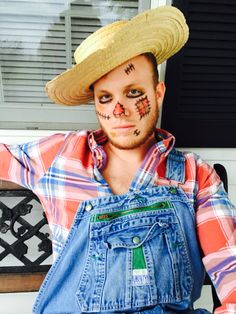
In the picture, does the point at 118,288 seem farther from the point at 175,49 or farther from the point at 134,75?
the point at 175,49

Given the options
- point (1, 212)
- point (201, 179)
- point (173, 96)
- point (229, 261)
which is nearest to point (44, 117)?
point (1, 212)

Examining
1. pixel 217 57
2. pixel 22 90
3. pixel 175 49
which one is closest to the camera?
pixel 175 49

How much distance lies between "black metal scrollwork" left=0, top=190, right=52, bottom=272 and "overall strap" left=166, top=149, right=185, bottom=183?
0.50 m

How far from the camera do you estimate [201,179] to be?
4.00 feet

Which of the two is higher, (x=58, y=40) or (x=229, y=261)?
(x=58, y=40)

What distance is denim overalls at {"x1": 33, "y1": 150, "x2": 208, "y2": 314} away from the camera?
3.62ft

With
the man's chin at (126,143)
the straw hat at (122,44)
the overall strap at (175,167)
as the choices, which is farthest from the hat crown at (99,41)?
the overall strap at (175,167)

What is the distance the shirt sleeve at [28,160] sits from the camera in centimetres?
125

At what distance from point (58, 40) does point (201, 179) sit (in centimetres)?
72

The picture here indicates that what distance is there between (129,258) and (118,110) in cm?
42

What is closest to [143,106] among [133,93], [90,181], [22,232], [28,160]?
[133,93]

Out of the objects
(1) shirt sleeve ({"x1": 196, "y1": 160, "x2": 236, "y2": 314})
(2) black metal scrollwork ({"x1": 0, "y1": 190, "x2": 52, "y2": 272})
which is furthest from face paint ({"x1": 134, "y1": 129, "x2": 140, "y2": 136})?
(2) black metal scrollwork ({"x1": 0, "y1": 190, "x2": 52, "y2": 272})

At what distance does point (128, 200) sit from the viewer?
115cm

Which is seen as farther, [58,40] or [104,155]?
[58,40]
